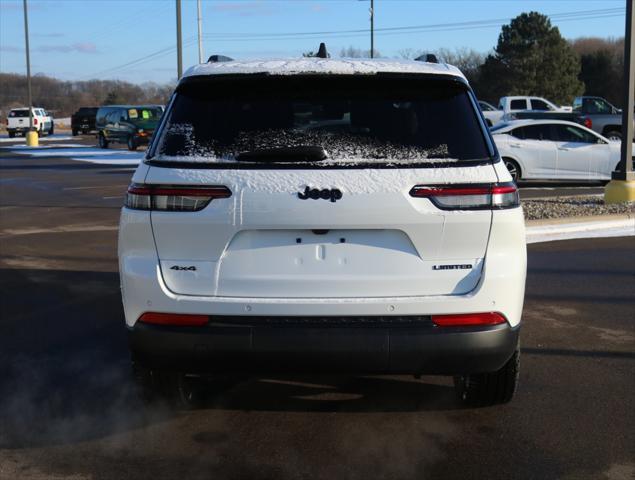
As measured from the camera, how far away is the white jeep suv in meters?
3.69

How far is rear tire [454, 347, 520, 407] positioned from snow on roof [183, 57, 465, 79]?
1.53m

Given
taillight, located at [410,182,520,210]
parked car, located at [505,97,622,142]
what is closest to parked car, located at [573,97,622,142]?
parked car, located at [505,97,622,142]

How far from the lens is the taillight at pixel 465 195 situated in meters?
3.71

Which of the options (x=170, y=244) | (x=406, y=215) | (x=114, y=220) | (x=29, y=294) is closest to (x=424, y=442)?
(x=406, y=215)

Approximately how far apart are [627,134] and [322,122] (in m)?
10.5

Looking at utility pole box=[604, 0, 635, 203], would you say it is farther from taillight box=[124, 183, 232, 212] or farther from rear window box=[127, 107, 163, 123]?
rear window box=[127, 107, 163, 123]

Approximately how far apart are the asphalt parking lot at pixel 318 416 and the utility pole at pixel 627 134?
21.0 ft

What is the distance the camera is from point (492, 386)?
4488 mm

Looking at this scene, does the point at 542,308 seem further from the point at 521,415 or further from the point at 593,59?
the point at 593,59

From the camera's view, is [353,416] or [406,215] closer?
[406,215]

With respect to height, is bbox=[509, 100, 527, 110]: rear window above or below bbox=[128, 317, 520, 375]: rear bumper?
above

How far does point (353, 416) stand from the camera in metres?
4.56

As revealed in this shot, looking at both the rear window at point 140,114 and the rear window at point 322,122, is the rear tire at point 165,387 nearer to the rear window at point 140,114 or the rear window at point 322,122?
the rear window at point 322,122

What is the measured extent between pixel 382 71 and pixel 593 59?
7478cm
